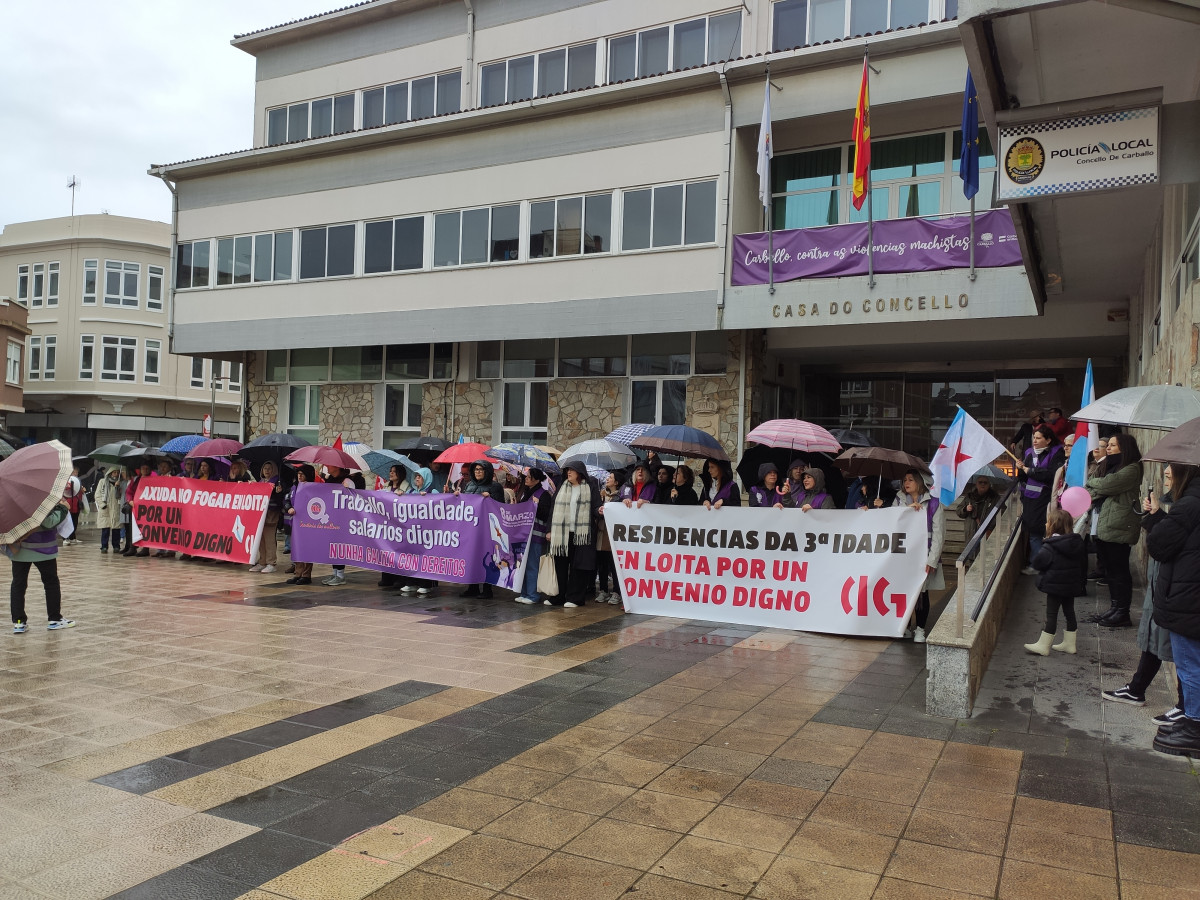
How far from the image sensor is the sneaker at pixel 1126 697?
22.3 ft

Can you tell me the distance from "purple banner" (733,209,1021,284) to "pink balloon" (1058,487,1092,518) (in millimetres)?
7949

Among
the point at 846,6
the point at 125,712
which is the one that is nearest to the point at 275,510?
the point at 125,712

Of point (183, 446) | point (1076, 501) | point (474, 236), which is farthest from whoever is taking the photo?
point (474, 236)

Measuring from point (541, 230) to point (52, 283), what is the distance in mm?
37095

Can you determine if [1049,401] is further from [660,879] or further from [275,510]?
[660,879]

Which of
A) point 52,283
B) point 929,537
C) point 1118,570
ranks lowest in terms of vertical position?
point 1118,570

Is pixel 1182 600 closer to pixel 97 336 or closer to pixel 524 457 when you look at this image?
pixel 524 457

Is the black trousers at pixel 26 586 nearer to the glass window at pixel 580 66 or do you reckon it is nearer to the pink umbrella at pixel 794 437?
the pink umbrella at pixel 794 437

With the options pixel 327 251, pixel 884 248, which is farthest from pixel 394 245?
pixel 884 248

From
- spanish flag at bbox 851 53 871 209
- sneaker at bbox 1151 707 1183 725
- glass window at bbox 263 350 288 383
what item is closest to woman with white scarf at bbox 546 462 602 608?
sneaker at bbox 1151 707 1183 725

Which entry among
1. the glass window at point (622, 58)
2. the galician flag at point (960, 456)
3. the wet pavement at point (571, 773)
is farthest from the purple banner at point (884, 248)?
the wet pavement at point (571, 773)

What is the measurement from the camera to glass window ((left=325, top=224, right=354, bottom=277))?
22312 mm

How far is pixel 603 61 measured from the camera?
21.3 m

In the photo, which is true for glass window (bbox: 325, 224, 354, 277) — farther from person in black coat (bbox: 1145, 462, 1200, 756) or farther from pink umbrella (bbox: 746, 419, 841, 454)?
person in black coat (bbox: 1145, 462, 1200, 756)
